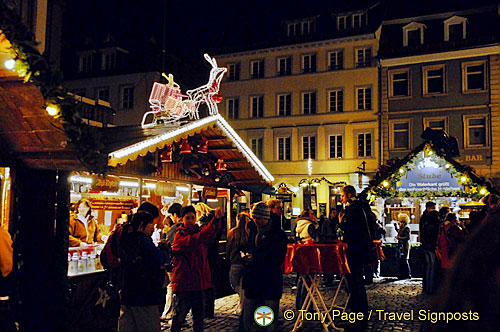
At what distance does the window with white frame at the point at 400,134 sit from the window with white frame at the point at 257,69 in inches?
357

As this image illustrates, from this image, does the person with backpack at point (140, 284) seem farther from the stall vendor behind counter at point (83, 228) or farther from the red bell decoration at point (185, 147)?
the red bell decoration at point (185, 147)

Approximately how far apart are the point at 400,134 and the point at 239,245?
23474 mm

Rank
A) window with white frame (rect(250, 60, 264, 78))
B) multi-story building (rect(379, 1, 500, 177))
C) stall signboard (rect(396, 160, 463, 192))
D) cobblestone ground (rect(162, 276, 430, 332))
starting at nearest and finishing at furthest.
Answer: cobblestone ground (rect(162, 276, 430, 332))
stall signboard (rect(396, 160, 463, 192))
multi-story building (rect(379, 1, 500, 177))
window with white frame (rect(250, 60, 264, 78))

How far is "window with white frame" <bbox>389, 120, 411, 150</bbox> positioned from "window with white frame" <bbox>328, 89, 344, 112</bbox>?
3.29 m

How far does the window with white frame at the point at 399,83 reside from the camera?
29344mm

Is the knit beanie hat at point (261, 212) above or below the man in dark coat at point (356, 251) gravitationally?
above

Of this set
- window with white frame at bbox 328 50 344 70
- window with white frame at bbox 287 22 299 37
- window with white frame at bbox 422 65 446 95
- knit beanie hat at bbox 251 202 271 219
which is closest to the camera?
knit beanie hat at bbox 251 202 271 219

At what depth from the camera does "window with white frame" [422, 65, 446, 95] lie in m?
28.6

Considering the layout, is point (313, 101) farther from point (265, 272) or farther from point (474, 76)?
point (265, 272)

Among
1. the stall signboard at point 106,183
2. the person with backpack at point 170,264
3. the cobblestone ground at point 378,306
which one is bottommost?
the cobblestone ground at point 378,306

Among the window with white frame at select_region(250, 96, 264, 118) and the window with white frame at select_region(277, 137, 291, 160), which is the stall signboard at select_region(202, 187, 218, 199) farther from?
the window with white frame at select_region(250, 96, 264, 118)

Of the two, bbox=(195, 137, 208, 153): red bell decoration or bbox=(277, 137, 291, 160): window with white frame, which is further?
bbox=(277, 137, 291, 160): window with white frame

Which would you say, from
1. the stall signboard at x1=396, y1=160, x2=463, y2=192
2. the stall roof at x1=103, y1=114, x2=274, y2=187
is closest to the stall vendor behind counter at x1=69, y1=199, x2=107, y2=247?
the stall roof at x1=103, y1=114, x2=274, y2=187

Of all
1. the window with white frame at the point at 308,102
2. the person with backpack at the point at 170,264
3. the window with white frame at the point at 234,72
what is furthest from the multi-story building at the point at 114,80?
the person with backpack at the point at 170,264
